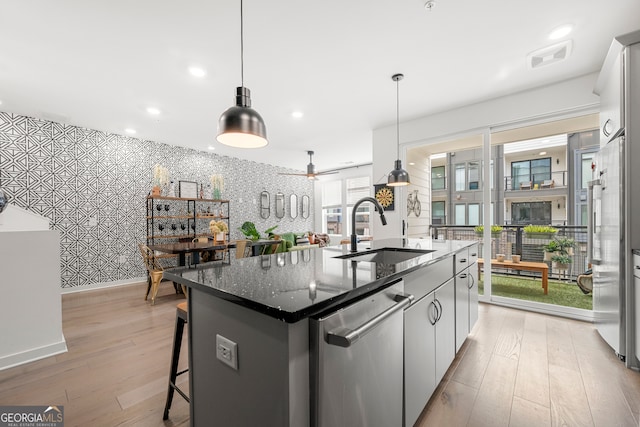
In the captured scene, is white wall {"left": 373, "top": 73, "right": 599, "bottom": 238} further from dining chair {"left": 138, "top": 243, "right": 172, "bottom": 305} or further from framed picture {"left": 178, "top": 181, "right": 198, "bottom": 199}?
framed picture {"left": 178, "top": 181, "right": 198, "bottom": 199}

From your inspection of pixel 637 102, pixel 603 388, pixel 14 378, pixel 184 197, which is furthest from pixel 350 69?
pixel 184 197

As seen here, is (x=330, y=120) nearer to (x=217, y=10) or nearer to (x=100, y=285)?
(x=217, y=10)

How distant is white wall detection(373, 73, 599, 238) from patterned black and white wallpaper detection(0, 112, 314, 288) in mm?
4291

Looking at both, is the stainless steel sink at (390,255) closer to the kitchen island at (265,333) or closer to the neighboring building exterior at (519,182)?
the kitchen island at (265,333)

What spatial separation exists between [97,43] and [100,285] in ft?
13.1

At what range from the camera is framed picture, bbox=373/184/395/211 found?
4711 millimetres

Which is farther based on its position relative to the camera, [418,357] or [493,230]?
[493,230]

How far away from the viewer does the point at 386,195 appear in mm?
4758

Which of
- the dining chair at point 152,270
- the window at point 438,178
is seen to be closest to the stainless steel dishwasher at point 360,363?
the dining chair at point 152,270

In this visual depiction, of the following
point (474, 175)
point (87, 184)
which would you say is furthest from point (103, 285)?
point (474, 175)

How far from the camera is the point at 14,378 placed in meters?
1.96

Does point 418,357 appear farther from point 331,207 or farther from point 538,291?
point 331,207

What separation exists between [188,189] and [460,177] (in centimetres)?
845
